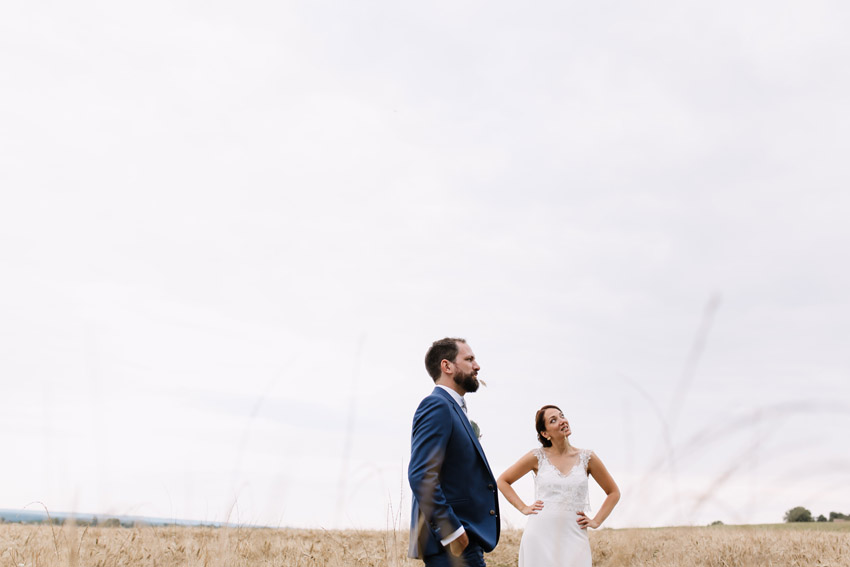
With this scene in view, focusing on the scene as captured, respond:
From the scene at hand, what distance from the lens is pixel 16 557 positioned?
7332 millimetres

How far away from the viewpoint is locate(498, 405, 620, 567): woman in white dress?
329 inches

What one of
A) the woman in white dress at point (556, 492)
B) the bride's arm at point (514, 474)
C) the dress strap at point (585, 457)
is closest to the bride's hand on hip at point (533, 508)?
the woman in white dress at point (556, 492)

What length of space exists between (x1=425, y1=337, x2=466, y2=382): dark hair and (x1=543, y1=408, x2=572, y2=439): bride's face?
3285 mm

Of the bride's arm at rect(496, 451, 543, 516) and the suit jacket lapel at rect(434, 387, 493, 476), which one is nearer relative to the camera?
the suit jacket lapel at rect(434, 387, 493, 476)

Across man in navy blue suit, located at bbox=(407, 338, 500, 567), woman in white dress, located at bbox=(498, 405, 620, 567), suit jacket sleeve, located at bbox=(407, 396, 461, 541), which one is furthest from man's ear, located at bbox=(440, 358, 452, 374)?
woman in white dress, located at bbox=(498, 405, 620, 567)

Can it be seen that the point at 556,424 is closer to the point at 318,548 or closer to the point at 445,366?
the point at 445,366

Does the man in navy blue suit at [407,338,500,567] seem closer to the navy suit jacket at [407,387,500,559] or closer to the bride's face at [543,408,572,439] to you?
the navy suit jacket at [407,387,500,559]

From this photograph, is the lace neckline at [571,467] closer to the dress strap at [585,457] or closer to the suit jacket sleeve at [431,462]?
the dress strap at [585,457]

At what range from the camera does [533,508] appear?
8.27 metres

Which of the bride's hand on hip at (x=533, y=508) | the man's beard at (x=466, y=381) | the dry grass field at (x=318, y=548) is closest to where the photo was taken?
the man's beard at (x=466, y=381)

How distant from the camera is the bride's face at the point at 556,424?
8656mm

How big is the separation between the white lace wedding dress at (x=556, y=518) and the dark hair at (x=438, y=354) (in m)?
3.37

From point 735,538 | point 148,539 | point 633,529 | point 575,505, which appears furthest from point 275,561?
point 735,538

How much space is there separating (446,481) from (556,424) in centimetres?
374
